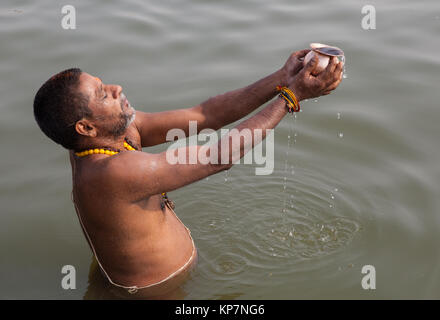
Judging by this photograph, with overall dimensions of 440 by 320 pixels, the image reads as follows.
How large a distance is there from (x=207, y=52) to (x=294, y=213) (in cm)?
274

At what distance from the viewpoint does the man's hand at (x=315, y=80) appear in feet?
9.47

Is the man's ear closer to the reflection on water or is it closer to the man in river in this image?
the man in river

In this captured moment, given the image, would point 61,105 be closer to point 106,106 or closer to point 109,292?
point 106,106

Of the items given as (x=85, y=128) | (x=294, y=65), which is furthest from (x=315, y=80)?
(x=85, y=128)

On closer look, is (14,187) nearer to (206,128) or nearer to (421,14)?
(206,128)

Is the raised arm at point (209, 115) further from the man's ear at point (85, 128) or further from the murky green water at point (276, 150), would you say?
the murky green water at point (276, 150)

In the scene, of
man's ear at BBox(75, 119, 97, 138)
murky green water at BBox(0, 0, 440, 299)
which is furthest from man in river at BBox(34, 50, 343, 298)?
murky green water at BBox(0, 0, 440, 299)

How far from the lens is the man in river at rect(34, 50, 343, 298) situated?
278cm

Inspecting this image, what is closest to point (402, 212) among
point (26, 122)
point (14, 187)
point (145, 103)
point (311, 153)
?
point (311, 153)

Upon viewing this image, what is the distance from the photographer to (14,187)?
182 inches

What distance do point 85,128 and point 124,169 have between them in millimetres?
312

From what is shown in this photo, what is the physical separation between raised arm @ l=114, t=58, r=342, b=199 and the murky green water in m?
1.00

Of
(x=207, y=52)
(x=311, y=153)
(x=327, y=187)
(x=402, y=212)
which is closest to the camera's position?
(x=402, y=212)

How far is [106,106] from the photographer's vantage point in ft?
9.46
